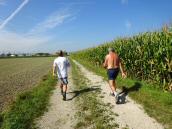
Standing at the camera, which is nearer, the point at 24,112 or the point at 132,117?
the point at 132,117

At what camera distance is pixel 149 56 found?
15.1m

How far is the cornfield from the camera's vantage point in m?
12.9

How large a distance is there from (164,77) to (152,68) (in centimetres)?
163

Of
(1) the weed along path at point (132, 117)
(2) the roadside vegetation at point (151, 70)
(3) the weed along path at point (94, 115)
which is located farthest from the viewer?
(2) the roadside vegetation at point (151, 70)

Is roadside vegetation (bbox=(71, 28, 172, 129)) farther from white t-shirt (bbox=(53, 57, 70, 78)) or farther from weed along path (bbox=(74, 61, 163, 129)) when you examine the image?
white t-shirt (bbox=(53, 57, 70, 78))

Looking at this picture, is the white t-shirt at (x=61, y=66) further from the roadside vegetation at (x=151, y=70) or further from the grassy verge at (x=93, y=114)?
the roadside vegetation at (x=151, y=70)

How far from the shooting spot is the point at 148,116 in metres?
8.55

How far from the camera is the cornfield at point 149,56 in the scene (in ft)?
42.2

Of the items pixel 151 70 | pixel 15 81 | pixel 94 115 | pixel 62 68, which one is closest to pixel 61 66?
pixel 62 68

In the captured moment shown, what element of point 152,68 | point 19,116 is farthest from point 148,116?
point 152,68

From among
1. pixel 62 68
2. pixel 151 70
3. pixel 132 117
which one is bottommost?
pixel 132 117

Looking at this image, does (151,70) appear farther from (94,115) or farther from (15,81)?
(15,81)

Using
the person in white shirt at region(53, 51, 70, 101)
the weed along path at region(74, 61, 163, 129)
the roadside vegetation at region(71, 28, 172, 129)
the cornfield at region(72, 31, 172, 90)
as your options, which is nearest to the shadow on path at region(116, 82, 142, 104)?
the roadside vegetation at region(71, 28, 172, 129)

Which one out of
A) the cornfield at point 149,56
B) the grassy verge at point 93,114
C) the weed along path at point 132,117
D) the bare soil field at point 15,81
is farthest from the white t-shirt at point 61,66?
the cornfield at point 149,56
